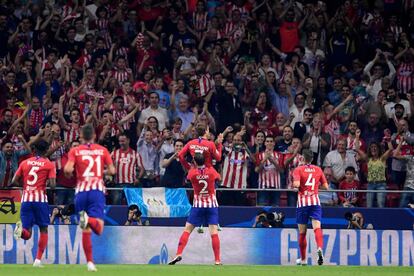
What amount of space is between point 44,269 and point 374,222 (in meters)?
8.51

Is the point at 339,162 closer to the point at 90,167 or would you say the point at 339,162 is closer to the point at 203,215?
the point at 203,215

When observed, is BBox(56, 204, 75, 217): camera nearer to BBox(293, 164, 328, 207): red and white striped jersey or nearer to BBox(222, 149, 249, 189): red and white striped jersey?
BBox(222, 149, 249, 189): red and white striped jersey

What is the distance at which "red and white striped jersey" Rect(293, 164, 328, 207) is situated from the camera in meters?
22.8

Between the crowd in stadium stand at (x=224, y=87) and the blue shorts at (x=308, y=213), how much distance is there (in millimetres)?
2632

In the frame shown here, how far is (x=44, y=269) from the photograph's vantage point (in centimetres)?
1988

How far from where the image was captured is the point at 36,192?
21.2 metres

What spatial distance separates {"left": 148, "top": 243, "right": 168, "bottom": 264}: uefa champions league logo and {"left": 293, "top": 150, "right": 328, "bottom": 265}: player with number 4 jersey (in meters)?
3.88

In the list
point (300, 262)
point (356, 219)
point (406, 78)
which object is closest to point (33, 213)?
point (300, 262)

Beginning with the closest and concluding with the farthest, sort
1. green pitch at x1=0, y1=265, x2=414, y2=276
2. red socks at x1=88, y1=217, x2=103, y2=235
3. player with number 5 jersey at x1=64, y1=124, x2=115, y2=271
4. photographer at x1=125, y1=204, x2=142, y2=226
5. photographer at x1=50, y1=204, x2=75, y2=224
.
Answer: red socks at x1=88, y1=217, x2=103, y2=235 → player with number 5 jersey at x1=64, y1=124, x2=115, y2=271 → green pitch at x1=0, y1=265, x2=414, y2=276 → photographer at x1=50, y1=204, x2=75, y2=224 → photographer at x1=125, y1=204, x2=142, y2=226

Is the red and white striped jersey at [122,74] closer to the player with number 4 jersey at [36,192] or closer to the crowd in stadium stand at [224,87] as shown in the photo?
the crowd in stadium stand at [224,87]

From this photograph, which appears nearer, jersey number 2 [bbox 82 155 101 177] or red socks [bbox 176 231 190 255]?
jersey number 2 [bbox 82 155 101 177]

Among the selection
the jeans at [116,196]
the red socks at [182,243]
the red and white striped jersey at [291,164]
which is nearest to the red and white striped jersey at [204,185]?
the red socks at [182,243]

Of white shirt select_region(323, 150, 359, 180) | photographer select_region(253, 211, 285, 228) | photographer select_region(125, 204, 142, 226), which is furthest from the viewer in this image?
white shirt select_region(323, 150, 359, 180)

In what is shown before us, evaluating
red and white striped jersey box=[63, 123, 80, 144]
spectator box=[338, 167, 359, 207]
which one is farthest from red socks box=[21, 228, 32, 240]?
spectator box=[338, 167, 359, 207]
